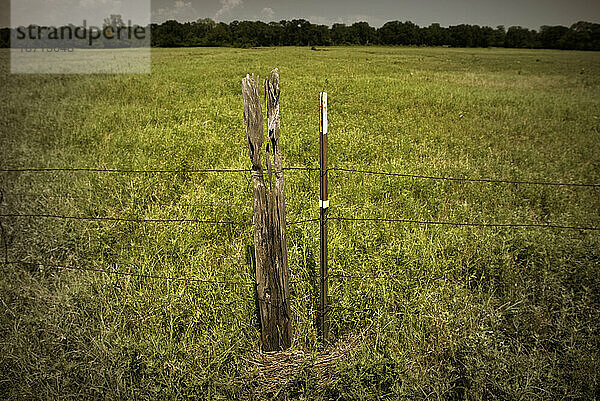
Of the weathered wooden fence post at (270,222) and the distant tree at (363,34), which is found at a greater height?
the distant tree at (363,34)

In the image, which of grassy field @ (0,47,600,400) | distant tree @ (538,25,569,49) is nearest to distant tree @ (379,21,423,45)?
distant tree @ (538,25,569,49)

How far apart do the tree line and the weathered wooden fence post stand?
6132 cm

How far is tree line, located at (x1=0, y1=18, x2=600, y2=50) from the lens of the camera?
57750 mm

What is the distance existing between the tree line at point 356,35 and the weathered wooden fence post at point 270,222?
61316mm

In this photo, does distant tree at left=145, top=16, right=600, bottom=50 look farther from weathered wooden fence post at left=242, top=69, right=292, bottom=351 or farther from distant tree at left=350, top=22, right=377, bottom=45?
weathered wooden fence post at left=242, top=69, right=292, bottom=351

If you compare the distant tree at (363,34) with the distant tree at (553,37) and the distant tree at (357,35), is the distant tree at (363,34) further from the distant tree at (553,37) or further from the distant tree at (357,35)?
the distant tree at (553,37)

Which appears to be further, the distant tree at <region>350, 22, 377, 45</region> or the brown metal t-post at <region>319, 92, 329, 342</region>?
the distant tree at <region>350, 22, 377, 45</region>

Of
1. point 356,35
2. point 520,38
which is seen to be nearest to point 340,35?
point 356,35

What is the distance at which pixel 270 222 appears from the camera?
3.03 metres

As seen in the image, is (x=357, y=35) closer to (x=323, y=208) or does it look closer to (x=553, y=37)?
(x=553, y=37)

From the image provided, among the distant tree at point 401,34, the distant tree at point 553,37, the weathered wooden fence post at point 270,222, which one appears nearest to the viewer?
the weathered wooden fence post at point 270,222

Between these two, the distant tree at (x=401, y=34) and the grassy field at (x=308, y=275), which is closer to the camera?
the grassy field at (x=308, y=275)

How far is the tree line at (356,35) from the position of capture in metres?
57.8

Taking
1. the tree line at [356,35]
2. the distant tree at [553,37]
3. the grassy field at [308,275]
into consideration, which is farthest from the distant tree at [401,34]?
the grassy field at [308,275]
